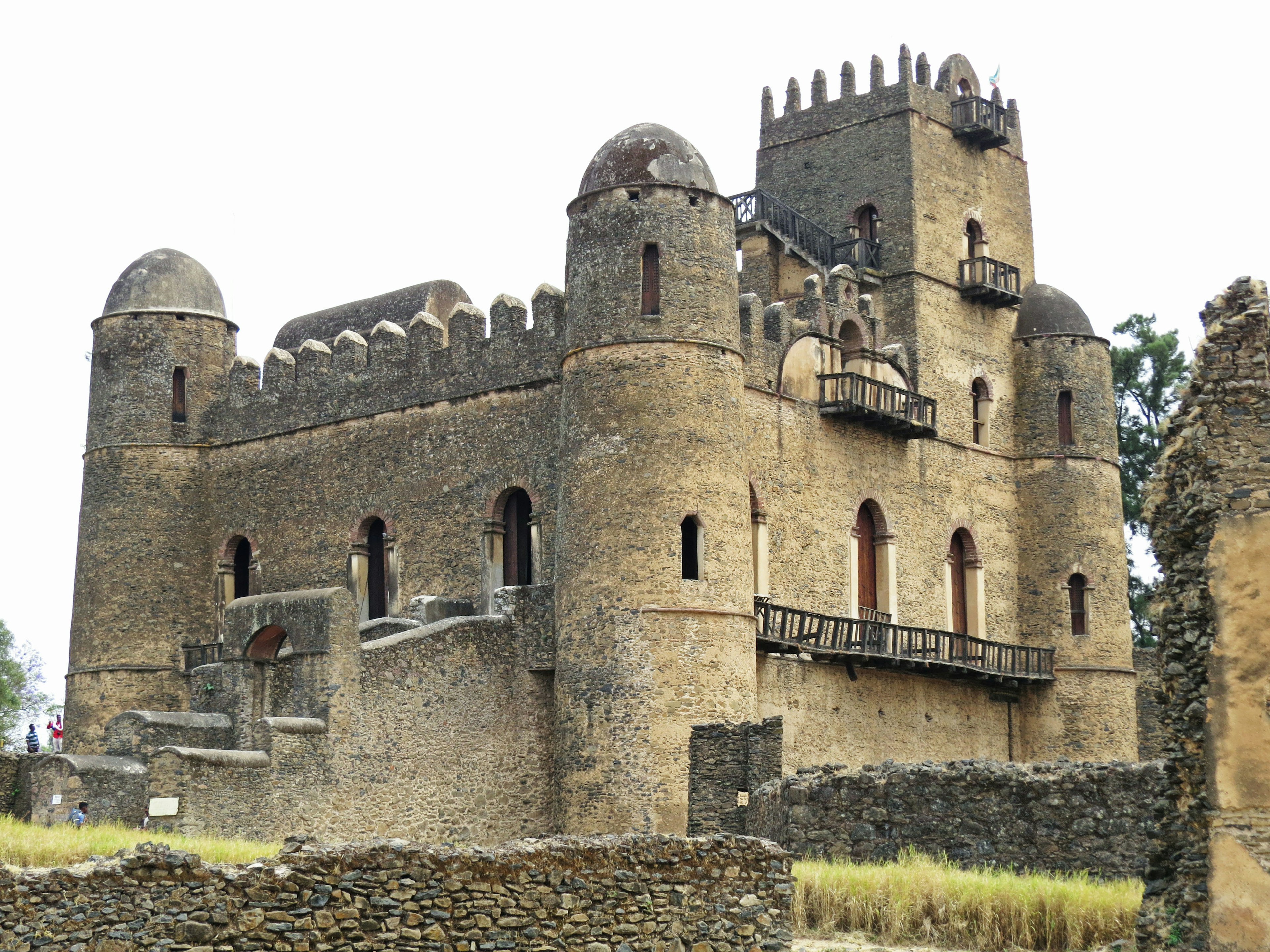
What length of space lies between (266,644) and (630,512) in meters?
6.07

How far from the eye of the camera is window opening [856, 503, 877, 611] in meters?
32.3

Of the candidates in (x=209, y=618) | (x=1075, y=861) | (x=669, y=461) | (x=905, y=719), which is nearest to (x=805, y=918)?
(x=1075, y=861)

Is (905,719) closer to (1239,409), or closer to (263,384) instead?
(263,384)

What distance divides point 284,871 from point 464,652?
525 inches

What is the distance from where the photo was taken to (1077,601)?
117ft

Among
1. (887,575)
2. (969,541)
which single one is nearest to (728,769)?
(887,575)

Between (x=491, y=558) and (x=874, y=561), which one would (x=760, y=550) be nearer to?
(x=874, y=561)

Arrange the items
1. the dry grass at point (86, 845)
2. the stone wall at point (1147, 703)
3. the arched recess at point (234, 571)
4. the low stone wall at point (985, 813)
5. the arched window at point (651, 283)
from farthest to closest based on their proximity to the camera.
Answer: the stone wall at point (1147, 703) < the arched recess at point (234, 571) < the arched window at point (651, 283) < the dry grass at point (86, 845) < the low stone wall at point (985, 813)

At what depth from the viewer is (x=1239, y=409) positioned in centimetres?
1280

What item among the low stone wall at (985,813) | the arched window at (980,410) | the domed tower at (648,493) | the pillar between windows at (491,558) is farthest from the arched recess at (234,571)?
the low stone wall at (985,813)

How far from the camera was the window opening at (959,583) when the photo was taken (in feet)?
113

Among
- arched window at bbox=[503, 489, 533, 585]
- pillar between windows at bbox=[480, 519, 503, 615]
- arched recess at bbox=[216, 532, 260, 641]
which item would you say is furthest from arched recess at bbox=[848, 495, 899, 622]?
arched recess at bbox=[216, 532, 260, 641]

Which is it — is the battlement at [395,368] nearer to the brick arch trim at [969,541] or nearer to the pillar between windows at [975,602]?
the brick arch trim at [969,541]

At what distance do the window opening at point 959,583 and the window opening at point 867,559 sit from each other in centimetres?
207
